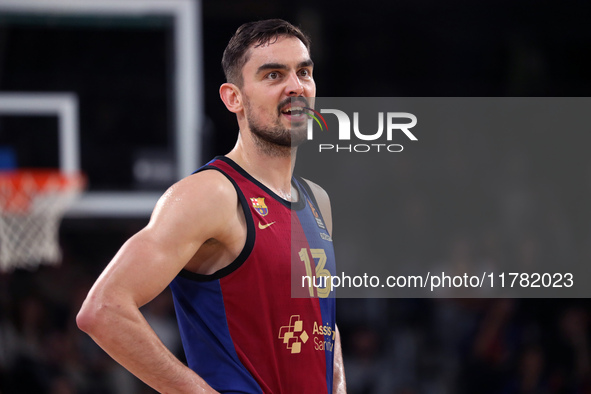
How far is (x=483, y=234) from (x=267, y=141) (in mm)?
3782

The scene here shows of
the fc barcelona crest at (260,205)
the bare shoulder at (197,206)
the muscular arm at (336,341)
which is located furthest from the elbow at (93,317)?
the muscular arm at (336,341)

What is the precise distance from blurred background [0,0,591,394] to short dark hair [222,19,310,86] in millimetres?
2647

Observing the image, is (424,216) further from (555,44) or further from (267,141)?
(555,44)

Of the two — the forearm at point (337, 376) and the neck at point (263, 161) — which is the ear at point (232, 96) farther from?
the forearm at point (337, 376)

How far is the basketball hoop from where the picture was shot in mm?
5039

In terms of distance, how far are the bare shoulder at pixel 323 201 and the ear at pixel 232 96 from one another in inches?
20.9

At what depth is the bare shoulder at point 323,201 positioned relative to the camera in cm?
293

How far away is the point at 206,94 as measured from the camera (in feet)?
23.2

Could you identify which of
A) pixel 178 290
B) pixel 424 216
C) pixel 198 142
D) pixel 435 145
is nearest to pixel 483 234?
pixel 435 145

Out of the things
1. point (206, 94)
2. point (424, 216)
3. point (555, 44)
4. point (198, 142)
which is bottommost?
point (424, 216)

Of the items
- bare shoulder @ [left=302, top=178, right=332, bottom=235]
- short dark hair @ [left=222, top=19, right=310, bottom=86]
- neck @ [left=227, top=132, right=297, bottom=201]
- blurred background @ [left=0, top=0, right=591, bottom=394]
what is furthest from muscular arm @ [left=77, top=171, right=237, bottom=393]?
blurred background @ [left=0, top=0, right=591, bottom=394]

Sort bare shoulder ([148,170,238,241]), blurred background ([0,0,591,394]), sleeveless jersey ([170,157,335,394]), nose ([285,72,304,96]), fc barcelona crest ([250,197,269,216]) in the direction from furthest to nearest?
blurred background ([0,0,591,394])
nose ([285,72,304,96])
fc barcelona crest ([250,197,269,216])
sleeveless jersey ([170,157,335,394])
bare shoulder ([148,170,238,241])

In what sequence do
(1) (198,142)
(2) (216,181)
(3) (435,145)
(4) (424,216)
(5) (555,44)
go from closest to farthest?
(2) (216,181) < (4) (424,216) < (1) (198,142) < (3) (435,145) < (5) (555,44)

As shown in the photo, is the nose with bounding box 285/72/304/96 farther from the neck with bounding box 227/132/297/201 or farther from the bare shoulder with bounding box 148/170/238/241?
the bare shoulder with bounding box 148/170/238/241
